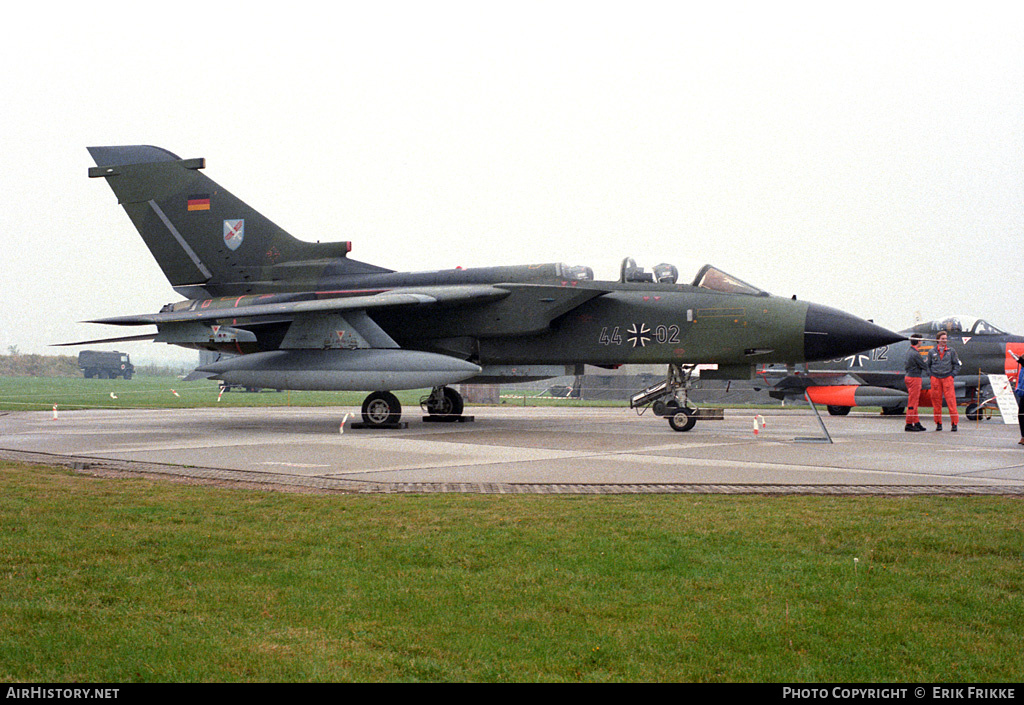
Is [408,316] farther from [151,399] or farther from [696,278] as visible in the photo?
[151,399]

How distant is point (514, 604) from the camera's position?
3980 mm

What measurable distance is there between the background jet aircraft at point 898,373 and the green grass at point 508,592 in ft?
49.9

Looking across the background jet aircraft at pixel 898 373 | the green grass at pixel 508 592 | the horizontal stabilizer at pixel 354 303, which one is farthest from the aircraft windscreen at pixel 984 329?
the green grass at pixel 508 592

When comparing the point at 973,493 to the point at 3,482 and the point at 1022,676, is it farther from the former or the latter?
the point at 3,482

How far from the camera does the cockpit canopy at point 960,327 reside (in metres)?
21.0

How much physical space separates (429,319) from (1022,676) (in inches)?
580

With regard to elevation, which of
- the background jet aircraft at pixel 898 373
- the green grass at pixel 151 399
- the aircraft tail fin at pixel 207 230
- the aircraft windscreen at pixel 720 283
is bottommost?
the green grass at pixel 151 399

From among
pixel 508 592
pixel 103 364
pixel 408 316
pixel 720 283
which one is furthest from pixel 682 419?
pixel 103 364

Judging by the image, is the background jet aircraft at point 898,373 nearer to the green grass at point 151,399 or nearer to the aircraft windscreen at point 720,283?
the aircraft windscreen at point 720,283

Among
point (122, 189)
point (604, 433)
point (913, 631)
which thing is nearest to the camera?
point (913, 631)

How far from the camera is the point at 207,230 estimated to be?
1872 cm

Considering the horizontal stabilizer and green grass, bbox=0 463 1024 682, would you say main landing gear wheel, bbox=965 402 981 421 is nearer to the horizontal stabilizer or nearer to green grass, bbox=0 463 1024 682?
the horizontal stabilizer

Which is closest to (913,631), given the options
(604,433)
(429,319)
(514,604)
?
(514,604)

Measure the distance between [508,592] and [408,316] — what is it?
13.4 meters
